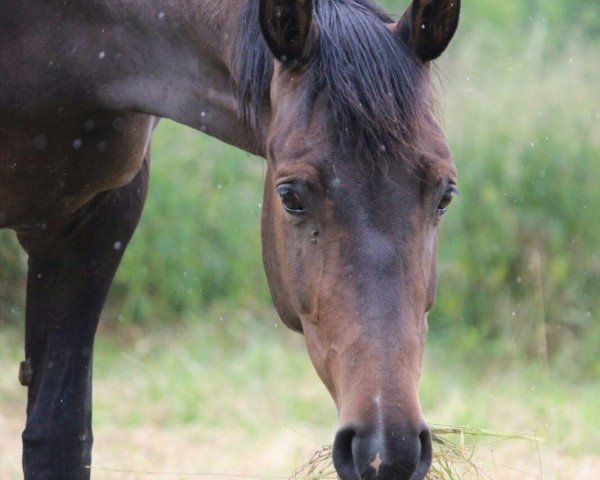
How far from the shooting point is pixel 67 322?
3402mm

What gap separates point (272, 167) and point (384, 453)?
0.78m

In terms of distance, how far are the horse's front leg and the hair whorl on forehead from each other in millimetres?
928

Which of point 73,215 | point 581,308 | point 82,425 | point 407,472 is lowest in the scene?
point 581,308

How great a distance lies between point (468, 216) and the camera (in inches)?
262

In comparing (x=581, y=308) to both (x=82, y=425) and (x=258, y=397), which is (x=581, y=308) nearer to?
(x=258, y=397)

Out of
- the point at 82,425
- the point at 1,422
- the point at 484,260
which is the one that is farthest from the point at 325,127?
the point at 484,260

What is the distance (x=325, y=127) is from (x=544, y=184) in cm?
451

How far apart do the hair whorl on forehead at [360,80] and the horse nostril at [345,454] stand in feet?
1.95

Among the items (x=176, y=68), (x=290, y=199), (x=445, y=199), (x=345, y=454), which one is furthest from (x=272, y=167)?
(x=345, y=454)

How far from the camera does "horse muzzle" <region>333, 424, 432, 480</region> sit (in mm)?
2074

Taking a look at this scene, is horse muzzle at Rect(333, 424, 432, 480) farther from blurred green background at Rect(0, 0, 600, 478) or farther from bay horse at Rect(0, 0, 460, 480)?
blurred green background at Rect(0, 0, 600, 478)

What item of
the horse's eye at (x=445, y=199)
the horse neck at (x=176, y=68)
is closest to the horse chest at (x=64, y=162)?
the horse neck at (x=176, y=68)

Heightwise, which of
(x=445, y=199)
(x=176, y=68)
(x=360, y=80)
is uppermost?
(x=360, y=80)

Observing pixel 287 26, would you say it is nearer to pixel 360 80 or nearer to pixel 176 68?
pixel 360 80
